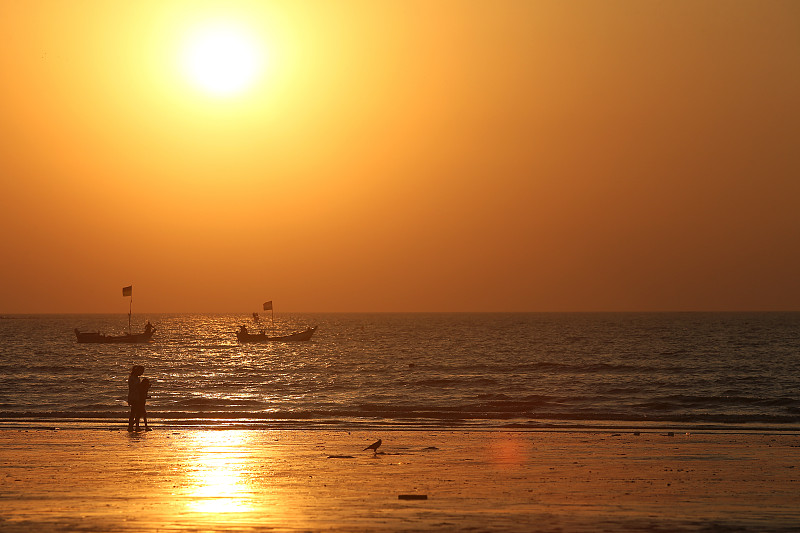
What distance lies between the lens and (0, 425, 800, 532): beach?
44.5ft

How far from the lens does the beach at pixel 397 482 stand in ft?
44.5

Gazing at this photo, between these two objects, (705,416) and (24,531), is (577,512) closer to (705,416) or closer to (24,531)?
(24,531)

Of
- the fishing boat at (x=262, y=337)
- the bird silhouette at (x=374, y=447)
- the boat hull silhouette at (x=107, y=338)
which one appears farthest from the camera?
the fishing boat at (x=262, y=337)

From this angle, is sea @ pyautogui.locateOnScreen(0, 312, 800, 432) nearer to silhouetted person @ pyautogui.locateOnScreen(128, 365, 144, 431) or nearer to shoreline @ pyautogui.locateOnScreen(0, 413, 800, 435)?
shoreline @ pyautogui.locateOnScreen(0, 413, 800, 435)

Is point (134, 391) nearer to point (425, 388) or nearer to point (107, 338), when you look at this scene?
point (425, 388)

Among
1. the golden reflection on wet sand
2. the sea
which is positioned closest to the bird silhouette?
the golden reflection on wet sand

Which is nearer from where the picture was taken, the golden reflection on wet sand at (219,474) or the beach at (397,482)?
the beach at (397,482)

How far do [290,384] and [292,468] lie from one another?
38902mm

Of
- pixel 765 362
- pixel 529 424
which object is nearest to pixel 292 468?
pixel 529 424

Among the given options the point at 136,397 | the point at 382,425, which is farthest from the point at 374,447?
the point at 136,397

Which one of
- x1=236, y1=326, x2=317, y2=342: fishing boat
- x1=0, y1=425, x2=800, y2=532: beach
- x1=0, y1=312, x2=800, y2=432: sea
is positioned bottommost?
x1=0, y1=312, x2=800, y2=432: sea

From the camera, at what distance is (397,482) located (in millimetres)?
17266

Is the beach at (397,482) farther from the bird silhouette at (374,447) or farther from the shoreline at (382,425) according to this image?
the shoreline at (382,425)

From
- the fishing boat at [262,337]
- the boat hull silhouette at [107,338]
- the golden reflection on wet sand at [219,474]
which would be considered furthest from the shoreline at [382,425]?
the fishing boat at [262,337]
